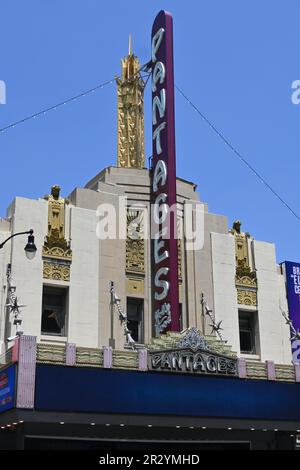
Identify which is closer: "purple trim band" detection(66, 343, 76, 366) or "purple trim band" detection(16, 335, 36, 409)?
"purple trim band" detection(16, 335, 36, 409)

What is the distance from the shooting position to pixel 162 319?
2931 centimetres

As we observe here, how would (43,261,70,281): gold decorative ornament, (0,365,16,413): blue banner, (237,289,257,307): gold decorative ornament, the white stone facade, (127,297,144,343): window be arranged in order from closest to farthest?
(0,365,16,413): blue banner
the white stone facade
(43,261,70,281): gold decorative ornament
(127,297,144,343): window
(237,289,257,307): gold decorative ornament

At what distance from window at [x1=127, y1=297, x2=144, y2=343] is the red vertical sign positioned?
1.09m

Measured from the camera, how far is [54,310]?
29641mm

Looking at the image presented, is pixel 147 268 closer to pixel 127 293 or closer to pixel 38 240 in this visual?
pixel 127 293

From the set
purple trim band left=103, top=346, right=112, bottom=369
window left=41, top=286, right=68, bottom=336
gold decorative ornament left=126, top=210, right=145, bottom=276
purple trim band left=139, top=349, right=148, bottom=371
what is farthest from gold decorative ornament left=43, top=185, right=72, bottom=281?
purple trim band left=139, top=349, right=148, bottom=371

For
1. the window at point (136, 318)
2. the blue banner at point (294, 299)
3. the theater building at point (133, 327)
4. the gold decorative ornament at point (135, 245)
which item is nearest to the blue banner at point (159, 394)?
the theater building at point (133, 327)

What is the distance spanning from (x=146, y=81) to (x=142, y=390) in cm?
1970

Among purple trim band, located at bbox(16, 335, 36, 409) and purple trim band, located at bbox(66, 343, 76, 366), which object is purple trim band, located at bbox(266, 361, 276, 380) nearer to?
purple trim band, located at bbox(66, 343, 76, 366)

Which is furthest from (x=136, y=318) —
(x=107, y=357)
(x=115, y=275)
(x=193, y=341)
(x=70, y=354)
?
(x=70, y=354)

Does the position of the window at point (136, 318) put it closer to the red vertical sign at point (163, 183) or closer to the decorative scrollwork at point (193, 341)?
the red vertical sign at point (163, 183)

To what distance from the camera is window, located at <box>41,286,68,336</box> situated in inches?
1148
